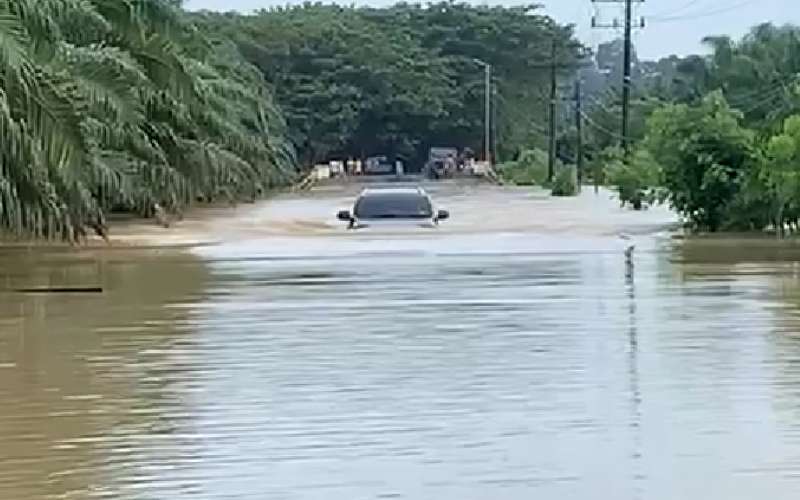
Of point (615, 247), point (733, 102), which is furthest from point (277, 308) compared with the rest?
point (733, 102)

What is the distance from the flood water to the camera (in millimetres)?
10289

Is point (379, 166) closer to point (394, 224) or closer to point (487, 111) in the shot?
point (487, 111)

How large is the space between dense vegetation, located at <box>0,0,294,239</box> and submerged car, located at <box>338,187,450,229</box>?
14.3ft

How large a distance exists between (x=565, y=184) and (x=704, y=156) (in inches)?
1543

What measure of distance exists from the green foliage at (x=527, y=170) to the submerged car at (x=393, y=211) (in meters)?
51.3

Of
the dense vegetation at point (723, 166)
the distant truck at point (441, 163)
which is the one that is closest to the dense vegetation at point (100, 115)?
the dense vegetation at point (723, 166)

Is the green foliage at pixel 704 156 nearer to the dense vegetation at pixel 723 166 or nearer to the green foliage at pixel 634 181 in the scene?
the dense vegetation at pixel 723 166

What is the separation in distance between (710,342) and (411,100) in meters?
97.1

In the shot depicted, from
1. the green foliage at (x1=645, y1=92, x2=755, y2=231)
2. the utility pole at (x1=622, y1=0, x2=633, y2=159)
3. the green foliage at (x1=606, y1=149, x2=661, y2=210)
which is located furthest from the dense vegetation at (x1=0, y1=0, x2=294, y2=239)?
the utility pole at (x1=622, y1=0, x2=633, y2=159)

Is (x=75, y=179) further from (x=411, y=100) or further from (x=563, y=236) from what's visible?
(x=411, y=100)

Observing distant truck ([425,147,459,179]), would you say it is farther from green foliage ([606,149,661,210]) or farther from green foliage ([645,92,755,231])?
green foliage ([645,92,755,231])

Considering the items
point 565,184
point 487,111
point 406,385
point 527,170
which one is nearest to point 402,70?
point 487,111

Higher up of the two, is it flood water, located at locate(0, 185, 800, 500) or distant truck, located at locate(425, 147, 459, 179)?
flood water, located at locate(0, 185, 800, 500)

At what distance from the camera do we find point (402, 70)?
113625 millimetres
